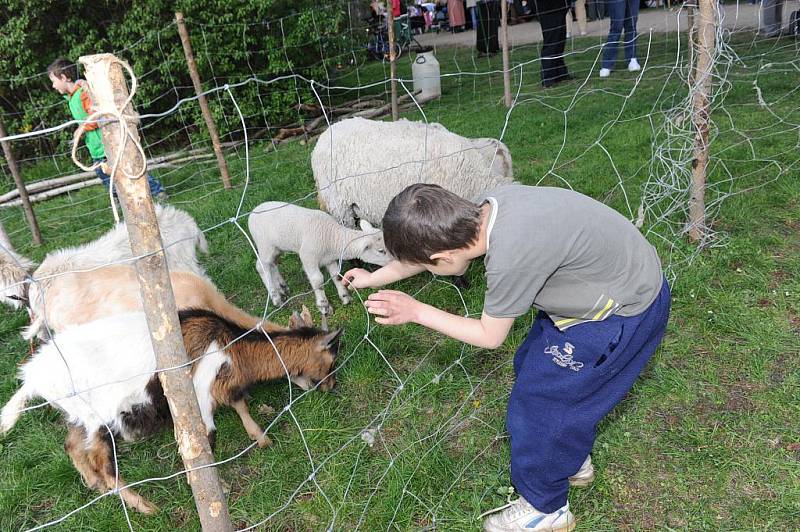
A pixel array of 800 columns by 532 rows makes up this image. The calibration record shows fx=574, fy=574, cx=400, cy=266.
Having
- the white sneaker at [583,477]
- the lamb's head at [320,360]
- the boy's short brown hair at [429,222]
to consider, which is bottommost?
the white sneaker at [583,477]

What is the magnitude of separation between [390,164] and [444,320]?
3177 millimetres

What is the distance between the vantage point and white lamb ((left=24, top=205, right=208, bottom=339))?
403 cm

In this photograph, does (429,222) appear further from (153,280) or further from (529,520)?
(529,520)

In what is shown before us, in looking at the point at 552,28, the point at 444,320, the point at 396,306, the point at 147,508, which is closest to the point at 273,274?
the point at 147,508

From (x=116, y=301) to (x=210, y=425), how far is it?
1200 millimetres

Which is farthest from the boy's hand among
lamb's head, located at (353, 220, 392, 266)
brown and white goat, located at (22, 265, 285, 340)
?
lamb's head, located at (353, 220, 392, 266)

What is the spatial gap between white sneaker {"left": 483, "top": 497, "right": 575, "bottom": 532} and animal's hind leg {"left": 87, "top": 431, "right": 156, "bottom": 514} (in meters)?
1.76

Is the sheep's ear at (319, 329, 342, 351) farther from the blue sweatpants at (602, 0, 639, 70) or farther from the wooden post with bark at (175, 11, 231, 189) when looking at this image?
the blue sweatpants at (602, 0, 639, 70)

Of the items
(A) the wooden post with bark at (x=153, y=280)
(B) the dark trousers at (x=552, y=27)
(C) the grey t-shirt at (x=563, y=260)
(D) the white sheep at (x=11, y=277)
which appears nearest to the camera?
(A) the wooden post with bark at (x=153, y=280)

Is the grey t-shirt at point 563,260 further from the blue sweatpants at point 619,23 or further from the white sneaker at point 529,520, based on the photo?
the blue sweatpants at point 619,23

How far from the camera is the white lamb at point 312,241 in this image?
4.71 m

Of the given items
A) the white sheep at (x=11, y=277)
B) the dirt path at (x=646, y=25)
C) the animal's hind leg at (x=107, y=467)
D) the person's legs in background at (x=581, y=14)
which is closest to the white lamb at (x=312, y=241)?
the white sheep at (x=11, y=277)

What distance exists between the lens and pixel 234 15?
10.2 m

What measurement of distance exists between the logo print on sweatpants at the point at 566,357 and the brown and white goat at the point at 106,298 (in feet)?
5.94
